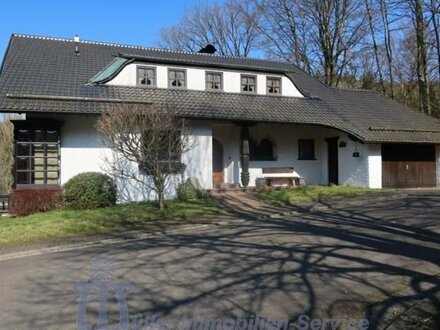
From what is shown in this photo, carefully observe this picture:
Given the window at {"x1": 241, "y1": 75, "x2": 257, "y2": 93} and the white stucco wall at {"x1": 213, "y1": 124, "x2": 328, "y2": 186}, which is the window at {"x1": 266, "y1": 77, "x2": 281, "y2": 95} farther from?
the white stucco wall at {"x1": 213, "y1": 124, "x2": 328, "y2": 186}

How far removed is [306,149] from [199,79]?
6.97 m

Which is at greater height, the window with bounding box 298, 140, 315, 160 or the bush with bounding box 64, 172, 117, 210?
the window with bounding box 298, 140, 315, 160

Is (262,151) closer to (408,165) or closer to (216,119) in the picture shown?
(216,119)

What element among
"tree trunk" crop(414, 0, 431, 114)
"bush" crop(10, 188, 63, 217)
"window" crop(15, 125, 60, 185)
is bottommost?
"bush" crop(10, 188, 63, 217)

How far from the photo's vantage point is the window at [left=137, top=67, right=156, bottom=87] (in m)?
21.7

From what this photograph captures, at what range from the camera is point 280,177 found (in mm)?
23188

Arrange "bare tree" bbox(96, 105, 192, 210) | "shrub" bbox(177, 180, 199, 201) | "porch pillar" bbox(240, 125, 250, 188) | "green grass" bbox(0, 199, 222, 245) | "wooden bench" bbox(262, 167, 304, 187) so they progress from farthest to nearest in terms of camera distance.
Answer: "wooden bench" bbox(262, 167, 304, 187) < "porch pillar" bbox(240, 125, 250, 188) < "shrub" bbox(177, 180, 199, 201) < "bare tree" bbox(96, 105, 192, 210) < "green grass" bbox(0, 199, 222, 245)

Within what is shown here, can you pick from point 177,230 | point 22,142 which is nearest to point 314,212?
point 177,230

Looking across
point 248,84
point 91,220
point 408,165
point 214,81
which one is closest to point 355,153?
point 408,165

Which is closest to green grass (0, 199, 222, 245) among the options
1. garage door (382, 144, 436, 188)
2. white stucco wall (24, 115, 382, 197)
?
white stucco wall (24, 115, 382, 197)

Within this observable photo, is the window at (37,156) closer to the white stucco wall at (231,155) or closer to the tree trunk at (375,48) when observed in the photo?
the white stucco wall at (231,155)

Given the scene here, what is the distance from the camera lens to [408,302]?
605 cm

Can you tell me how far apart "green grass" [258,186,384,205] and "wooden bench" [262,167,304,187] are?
6.32 ft

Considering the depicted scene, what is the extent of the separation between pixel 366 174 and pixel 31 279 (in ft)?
59.8
